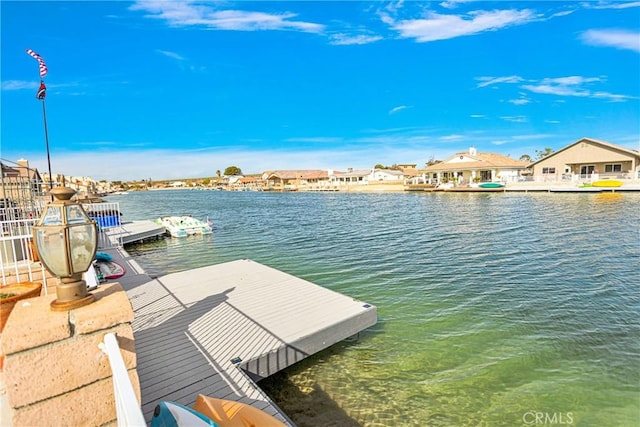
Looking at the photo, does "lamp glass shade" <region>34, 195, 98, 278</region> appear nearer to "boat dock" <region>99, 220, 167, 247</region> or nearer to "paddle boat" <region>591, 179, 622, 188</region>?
"boat dock" <region>99, 220, 167, 247</region>

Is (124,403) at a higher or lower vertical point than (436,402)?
higher

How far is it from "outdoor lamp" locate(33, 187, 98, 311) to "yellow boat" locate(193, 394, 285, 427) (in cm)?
147

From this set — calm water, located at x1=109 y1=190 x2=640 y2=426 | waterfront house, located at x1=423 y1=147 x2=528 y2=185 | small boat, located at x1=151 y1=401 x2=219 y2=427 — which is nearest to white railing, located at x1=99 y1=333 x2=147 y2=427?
small boat, located at x1=151 y1=401 x2=219 y2=427

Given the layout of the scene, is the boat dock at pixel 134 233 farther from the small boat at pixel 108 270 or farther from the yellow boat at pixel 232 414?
the yellow boat at pixel 232 414

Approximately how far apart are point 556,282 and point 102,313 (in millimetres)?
11479

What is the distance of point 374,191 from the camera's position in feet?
213

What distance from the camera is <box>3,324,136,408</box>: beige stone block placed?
162 centimetres

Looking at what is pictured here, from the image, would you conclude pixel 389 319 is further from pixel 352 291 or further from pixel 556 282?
pixel 556 282

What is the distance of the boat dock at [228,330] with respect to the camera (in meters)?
4.00

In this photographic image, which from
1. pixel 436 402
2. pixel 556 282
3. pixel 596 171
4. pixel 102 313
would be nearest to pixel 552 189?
pixel 596 171

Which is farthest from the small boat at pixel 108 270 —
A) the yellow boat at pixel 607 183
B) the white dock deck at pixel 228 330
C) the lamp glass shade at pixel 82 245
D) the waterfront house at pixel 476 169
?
the waterfront house at pixel 476 169

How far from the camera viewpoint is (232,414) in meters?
2.72

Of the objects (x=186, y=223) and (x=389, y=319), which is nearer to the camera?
(x=389, y=319)

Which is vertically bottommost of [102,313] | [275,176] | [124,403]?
[124,403]
